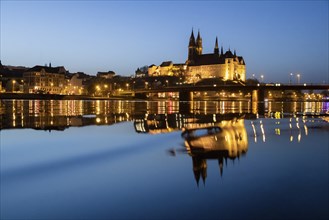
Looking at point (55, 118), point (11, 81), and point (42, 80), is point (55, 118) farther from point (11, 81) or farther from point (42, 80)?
point (42, 80)

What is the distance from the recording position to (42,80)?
164375mm

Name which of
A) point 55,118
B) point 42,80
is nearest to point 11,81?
point 42,80

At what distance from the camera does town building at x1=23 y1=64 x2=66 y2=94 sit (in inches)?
6368

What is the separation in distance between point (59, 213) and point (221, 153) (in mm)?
8954

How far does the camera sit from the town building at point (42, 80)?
531 ft

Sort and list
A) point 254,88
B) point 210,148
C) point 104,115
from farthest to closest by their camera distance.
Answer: point 254,88, point 104,115, point 210,148

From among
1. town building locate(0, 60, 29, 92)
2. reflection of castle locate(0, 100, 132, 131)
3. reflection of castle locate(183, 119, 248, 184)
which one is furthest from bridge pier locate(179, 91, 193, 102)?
reflection of castle locate(183, 119, 248, 184)

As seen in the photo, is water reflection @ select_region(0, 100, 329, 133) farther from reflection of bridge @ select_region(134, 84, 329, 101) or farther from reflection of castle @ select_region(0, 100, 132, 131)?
reflection of bridge @ select_region(134, 84, 329, 101)

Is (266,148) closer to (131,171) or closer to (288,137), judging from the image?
(288,137)

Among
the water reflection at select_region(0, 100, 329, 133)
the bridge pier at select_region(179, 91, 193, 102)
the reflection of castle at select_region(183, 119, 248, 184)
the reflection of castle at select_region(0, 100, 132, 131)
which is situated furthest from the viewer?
the bridge pier at select_region(179, 91, 193, 102)

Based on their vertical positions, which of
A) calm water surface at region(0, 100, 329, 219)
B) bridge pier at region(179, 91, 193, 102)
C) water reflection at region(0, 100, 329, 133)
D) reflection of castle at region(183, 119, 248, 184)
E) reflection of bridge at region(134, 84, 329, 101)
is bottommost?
calm water surface at region(0, 100, 329, 219)

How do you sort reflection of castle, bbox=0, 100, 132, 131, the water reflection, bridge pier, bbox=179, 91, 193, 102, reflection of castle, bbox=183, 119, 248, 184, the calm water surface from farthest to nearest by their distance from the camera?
bridge pier, bbox=179, 91, 193, 102, the water reflection, reflection of castle, bbox=0, 100, 132, 131, reflection of castle, bbox=183, 119, 248, 184, the calm water surface

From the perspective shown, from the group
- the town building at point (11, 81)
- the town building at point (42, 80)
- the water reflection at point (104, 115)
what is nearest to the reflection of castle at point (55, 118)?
the water reflection at point (104, 115)

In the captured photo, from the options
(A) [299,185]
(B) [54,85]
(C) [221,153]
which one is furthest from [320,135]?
(B) [54,85]
